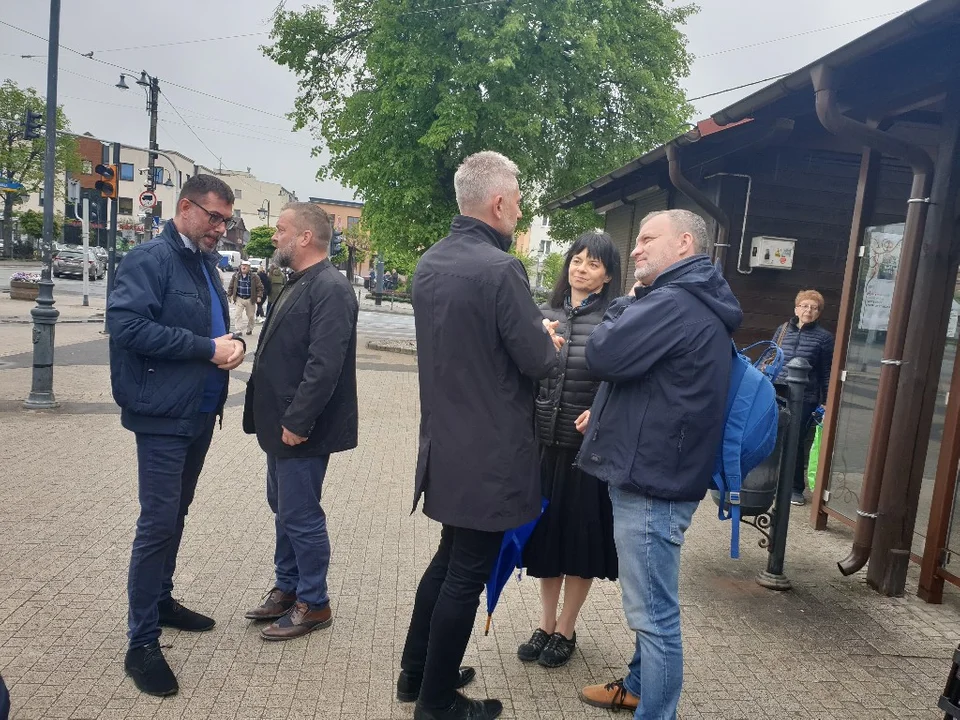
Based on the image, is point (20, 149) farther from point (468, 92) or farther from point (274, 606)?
point (274, 606)

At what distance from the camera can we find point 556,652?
11.7 ft

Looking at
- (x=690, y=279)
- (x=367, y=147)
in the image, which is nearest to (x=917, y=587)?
(x=690, y=279)

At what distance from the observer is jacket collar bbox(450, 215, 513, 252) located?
2867 mm

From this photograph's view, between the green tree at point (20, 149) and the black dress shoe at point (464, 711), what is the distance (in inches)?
2058

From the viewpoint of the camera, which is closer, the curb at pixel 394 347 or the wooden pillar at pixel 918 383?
the wooden pillar at pixel 918 383

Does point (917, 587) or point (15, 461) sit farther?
point (15, 461)

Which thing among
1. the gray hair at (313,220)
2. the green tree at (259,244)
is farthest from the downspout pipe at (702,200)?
the green tree at (259,244)

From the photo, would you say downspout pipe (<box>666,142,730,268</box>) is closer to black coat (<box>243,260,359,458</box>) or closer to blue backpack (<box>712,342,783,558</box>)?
black coat (<box>243,260,359,458</box>)

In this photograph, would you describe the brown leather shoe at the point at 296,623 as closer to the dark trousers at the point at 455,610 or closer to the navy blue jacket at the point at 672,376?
the dark trousers at the point at 455,610

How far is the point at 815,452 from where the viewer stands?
6617 mm

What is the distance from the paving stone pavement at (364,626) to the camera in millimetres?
3195

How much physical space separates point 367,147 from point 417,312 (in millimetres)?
14479

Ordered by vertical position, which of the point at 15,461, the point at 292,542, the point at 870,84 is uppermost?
the point at 870,84

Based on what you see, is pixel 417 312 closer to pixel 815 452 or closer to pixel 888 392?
pixel 888 392
